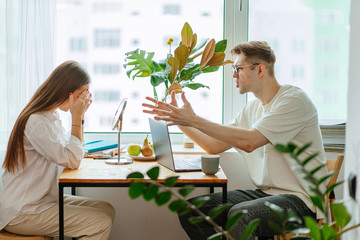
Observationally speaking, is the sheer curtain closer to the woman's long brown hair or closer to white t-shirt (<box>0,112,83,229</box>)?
the woman's long brown hair

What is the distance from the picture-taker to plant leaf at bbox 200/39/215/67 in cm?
260

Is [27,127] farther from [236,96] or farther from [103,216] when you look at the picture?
[236,96]

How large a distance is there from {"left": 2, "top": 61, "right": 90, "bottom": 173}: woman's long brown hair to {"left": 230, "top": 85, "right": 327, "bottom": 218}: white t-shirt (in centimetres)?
91

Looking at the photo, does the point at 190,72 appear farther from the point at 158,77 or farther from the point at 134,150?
the point at 134,150

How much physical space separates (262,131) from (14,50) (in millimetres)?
1549

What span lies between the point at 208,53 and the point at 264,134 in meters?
0.74

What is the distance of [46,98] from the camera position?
2.12 metres

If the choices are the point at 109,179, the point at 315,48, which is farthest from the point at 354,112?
the point at 315,48

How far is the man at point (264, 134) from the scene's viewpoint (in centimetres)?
205

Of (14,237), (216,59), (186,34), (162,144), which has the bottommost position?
(14,237)

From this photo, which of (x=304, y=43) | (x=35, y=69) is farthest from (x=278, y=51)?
(x=35, y=69)

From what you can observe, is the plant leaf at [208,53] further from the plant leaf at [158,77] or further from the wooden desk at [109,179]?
the wooden desk at [109,179]

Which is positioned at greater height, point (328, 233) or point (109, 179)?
point (328, 233)

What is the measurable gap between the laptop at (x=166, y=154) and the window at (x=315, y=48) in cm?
95
